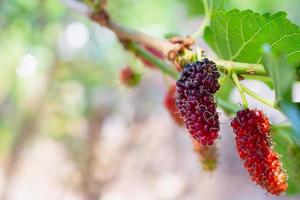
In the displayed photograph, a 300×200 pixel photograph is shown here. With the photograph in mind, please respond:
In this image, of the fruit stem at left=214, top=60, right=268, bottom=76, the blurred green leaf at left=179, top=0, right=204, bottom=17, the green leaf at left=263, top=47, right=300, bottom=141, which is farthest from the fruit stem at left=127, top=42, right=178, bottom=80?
the blurred green leaf at left=179, top=0, right=204, bottom=17

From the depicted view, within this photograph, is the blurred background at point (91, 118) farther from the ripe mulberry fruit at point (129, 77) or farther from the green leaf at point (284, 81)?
the green leaf at point (284, 81)

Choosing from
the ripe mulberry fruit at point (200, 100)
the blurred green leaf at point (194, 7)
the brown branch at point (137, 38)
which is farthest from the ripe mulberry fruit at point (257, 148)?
the blurred green leaf at point (194, 7)

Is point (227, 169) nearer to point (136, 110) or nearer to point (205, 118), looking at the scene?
point (136, 110)

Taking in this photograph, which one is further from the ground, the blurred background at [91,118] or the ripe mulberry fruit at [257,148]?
the blurred background at [91,118]

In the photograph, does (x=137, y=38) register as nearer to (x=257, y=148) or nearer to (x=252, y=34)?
(x=252, y=34)

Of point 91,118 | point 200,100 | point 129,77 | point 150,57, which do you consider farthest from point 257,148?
point 91,118

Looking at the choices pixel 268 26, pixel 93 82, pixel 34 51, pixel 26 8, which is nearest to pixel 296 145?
pixel 268 26
